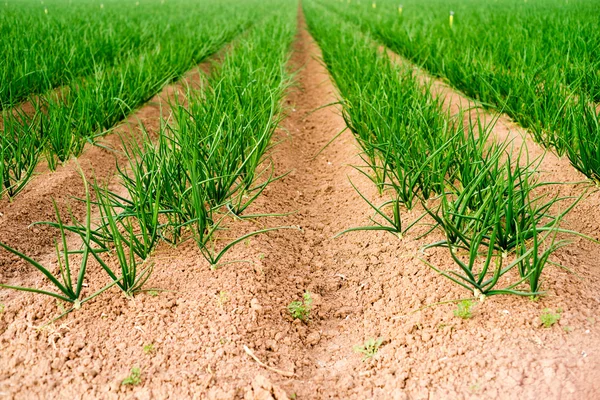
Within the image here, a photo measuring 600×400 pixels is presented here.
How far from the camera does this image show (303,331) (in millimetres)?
1744

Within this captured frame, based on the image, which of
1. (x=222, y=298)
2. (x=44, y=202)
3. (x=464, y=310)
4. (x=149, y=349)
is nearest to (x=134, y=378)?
(x=149, y=349)

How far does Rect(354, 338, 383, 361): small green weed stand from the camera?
160 centimetres

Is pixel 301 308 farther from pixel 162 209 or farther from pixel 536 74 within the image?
pixel 536 74

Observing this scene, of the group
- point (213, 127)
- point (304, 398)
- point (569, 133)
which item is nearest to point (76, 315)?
point (304, 398)

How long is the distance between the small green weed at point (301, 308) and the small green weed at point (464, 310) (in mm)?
498

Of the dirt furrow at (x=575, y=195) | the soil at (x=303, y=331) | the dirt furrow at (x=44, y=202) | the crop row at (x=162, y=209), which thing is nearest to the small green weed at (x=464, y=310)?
the soil at (x=303, y=331)

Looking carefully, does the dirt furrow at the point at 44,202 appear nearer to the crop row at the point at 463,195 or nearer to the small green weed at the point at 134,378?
the small green weed at the point at 134,378

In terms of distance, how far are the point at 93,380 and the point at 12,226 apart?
111cm

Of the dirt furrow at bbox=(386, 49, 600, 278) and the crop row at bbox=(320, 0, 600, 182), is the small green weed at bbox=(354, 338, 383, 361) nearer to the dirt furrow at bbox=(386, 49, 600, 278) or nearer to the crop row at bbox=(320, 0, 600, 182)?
the dirt furrow at bbox=(386, 49, 600, 278)

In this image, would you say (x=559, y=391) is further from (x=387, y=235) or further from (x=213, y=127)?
(x=213, y=127)

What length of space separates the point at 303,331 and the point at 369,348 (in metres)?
0.24

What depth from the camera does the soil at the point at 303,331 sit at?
4.65ft

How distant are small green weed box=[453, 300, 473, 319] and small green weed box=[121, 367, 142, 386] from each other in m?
0.95

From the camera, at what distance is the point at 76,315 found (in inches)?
65.1
